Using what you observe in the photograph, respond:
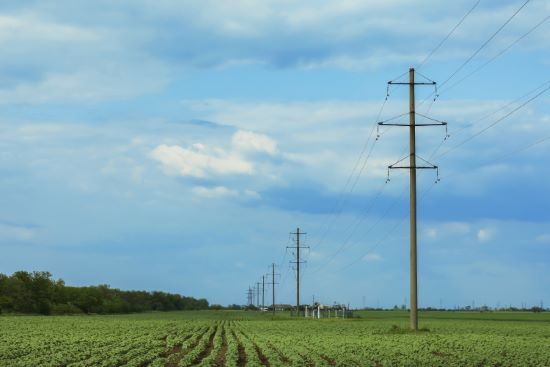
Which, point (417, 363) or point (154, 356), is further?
point (154, 356)

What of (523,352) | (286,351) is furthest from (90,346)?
(523,352)

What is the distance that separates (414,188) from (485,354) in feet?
60.1

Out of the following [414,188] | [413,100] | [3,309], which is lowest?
[3,309]

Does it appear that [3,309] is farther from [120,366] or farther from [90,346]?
[120,366]

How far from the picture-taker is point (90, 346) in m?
41.2

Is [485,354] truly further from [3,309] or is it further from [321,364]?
[3,309]

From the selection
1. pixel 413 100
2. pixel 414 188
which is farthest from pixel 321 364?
pixel 413 100

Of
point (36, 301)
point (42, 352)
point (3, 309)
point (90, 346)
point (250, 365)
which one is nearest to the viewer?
point (250, 365)

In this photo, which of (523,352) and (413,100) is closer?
(523,352)

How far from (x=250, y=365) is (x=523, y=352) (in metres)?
13.9

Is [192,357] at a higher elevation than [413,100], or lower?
lower

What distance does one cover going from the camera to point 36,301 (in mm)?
165125

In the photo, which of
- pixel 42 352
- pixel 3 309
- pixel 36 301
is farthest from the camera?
pixel 36 301

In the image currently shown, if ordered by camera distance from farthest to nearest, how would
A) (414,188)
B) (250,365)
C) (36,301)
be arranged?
1. (36,301)
2. (414,188)
3. (250,365)
